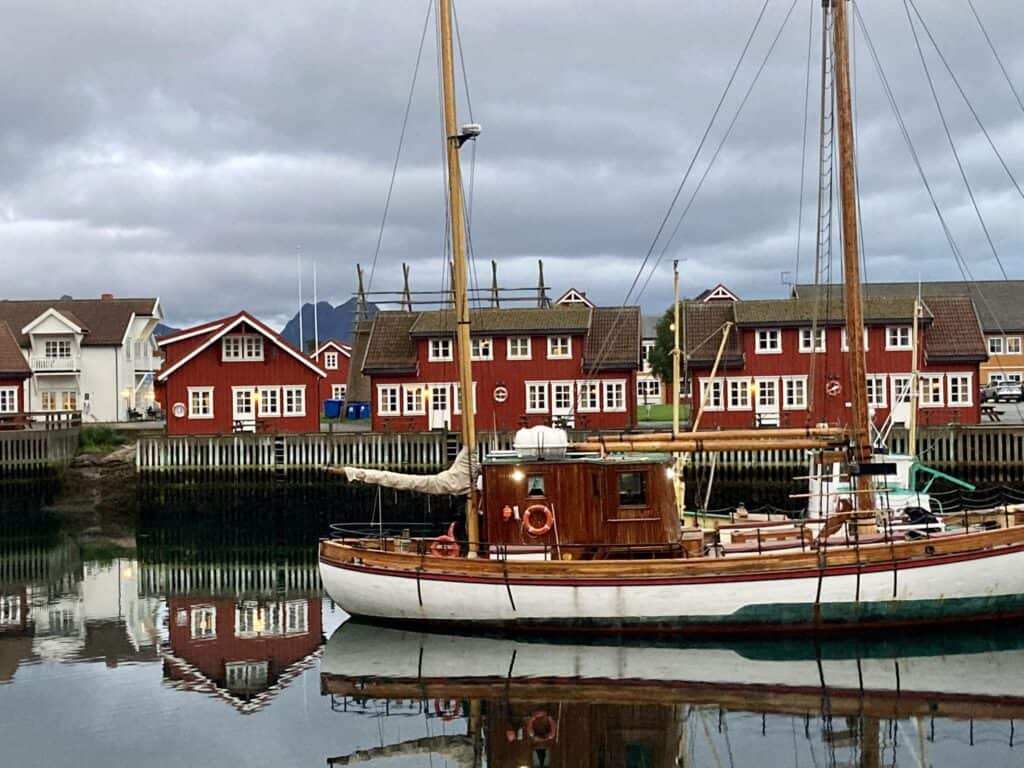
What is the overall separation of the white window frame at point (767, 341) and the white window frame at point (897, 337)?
4678 mm

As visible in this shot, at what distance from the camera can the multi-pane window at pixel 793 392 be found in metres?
52.2

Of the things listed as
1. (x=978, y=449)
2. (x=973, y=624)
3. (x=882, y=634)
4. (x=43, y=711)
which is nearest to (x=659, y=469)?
(x=882, y=634)

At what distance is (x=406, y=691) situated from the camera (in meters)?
20.0

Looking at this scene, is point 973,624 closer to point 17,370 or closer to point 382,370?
point 382,370

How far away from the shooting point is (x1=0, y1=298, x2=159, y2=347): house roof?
68.8m

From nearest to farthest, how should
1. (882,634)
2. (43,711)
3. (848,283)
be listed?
(43,711)
(882,634)
(848,283)

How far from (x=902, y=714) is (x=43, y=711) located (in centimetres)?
1378

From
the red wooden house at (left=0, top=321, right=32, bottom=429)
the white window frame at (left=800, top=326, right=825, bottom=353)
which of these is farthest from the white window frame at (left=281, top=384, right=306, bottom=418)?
the white window frame at (left=800, top=326, right=825, bottom=353)

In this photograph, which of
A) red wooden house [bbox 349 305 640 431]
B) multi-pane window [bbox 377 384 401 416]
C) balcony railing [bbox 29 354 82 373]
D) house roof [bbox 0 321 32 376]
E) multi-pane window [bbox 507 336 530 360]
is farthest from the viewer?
balcony railing [bbox 29 354 82 373]

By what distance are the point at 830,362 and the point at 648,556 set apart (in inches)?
1223

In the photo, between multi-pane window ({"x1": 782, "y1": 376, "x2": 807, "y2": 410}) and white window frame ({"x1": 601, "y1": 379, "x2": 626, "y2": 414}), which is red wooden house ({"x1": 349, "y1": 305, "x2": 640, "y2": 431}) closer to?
white window frame ({"x1": 601, "y1": 379, "x2": 626, "y2": 414})

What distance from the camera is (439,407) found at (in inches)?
2067

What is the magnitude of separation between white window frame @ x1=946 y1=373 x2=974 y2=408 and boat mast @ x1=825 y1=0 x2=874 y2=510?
29.0 meters

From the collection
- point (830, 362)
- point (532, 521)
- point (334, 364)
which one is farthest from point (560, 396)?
point (334, 364)
